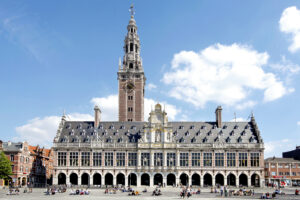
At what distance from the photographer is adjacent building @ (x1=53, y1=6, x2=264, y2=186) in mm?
84625

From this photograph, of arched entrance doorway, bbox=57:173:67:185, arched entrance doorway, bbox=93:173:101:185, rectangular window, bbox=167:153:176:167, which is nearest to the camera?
rectangular window, bbox=167:153:176:167

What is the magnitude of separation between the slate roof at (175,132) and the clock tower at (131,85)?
415 inches

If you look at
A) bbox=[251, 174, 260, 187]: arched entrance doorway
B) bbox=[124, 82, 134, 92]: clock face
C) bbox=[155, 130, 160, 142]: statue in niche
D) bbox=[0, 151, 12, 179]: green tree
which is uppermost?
bbox=[124, 82, 134, 92]: clock face

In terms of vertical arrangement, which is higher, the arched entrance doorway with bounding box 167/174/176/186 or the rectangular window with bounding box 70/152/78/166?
the rectangular window with bounding box 70/152/78/166

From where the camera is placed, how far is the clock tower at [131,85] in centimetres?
10350

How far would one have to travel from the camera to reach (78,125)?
92.8m

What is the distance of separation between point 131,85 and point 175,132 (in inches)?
930

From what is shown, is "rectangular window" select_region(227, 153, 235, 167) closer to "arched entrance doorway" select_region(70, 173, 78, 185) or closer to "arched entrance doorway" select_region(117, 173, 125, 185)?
"arched entrance doorway" select_region(117, 173, 125, 185)

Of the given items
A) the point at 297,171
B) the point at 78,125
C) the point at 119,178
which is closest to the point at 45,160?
the point at 78,125

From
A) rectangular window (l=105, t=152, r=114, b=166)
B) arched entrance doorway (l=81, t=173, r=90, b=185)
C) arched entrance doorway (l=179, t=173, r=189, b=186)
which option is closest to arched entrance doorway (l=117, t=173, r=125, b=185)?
rectangular window (l=105, t=152, r=114, b=166)

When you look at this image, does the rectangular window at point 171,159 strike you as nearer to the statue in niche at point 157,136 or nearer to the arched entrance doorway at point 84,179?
the statue in niche at point 157,136

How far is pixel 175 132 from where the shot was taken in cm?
8981

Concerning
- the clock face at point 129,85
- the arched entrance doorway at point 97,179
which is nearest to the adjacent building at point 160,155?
the arched entrance doorway at point 97,179

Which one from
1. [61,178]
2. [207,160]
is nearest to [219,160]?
[207,160]
